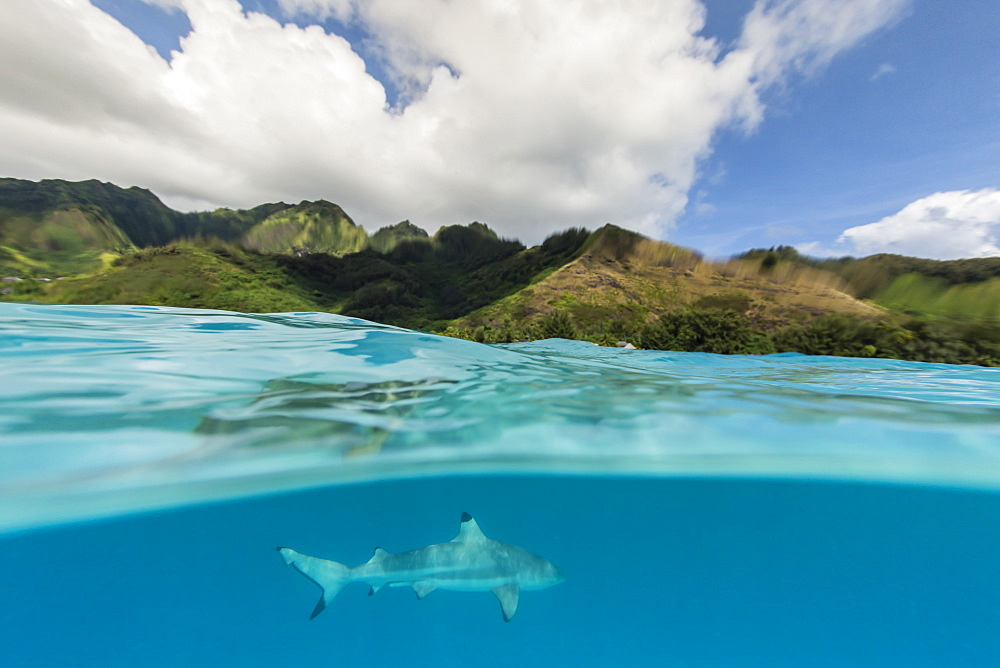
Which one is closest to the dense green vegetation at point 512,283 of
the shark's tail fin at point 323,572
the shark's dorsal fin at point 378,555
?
the shark's dorsal fin at point 378,555

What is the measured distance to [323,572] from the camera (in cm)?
340

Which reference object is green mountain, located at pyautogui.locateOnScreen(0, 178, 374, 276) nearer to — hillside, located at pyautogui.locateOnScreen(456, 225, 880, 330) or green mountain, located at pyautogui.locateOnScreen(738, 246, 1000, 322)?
hillside, located at pyautogui.locateOnScreen(456, 225, 880, 330)

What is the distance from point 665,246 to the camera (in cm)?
6988

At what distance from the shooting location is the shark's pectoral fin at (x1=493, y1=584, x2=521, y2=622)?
3.51m

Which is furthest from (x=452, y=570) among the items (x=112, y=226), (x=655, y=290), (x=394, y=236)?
(x=394, y=236)

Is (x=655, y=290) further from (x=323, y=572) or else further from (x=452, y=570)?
(x=323, y=572)

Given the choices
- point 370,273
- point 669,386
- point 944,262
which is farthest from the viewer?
point 370,273

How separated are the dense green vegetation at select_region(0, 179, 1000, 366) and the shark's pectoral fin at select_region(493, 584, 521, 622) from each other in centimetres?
1686

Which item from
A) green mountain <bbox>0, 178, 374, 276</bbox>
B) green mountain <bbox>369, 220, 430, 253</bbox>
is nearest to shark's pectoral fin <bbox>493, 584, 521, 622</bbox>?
green mountain <bbox>0, 178, 374, 276</bbox>

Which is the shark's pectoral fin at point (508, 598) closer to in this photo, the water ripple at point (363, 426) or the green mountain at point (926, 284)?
the water ripple at point (363, 426)

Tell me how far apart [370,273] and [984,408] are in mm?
112124

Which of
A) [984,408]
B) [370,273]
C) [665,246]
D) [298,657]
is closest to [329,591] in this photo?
[984,408]

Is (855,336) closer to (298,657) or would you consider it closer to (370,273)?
(298,657)

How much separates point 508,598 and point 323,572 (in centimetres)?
181
